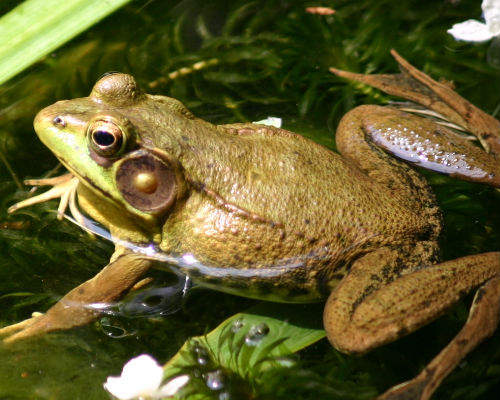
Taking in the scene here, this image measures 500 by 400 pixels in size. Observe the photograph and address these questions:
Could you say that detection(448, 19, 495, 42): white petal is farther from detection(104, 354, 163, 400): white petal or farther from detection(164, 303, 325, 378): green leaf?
detection(104, 354, 163, 400): white petal

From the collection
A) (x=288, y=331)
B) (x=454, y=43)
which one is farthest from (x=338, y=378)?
(x=454, y=43)

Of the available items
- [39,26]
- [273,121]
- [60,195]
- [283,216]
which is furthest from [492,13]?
[60,195]

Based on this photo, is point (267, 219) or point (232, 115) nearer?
point (267, 219)

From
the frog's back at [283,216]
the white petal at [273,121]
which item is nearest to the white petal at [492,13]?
the white petal at [273,121]

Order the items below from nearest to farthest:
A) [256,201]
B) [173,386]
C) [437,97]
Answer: [173,386], [256,201], [437,97]

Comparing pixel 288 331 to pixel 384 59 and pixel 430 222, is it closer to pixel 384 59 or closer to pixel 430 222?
pixel 430 222

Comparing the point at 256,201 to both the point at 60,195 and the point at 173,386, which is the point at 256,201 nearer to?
the point at 173,386

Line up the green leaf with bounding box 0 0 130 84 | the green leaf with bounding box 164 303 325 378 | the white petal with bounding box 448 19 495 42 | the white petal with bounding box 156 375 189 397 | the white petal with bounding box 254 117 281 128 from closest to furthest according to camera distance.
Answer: the white petal with bounding box 156 375 189 397
the green leaf with bounding box 164 303 325 378
the green leaf with bounding box 0 0 130 84
the white petal with bounding box 254 117 281 128
the white petal with bounding box 448 19 495 42

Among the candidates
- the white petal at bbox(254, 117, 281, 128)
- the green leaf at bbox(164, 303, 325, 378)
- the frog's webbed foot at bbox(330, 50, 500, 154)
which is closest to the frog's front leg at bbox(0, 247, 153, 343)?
the green leaf at bbox(164, 303, 325, 378)
